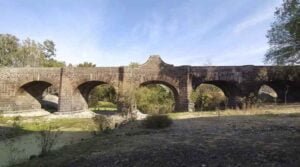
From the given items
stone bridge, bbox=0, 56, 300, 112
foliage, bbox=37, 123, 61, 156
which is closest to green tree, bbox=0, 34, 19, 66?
stone bridge, bbox=0, 56, 300, 112

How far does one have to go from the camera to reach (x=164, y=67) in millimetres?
25906

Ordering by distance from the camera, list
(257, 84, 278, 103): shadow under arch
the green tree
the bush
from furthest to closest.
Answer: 1. the green tree
2. (257, 84, 278, 103): shadow under arch
3. the bush

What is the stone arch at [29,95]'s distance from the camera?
2805 centimetres

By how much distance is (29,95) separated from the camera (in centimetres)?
2956

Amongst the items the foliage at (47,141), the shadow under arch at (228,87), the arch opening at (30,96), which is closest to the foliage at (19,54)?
the arch opening at (30,96)

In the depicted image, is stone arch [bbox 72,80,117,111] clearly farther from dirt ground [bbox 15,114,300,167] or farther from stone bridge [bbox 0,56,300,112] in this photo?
dirt ground [bbox 15,114,300,167]

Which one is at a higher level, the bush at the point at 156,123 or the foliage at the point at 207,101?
the foliage at the point at 207,101

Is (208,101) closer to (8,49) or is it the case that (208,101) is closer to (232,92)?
(232,92)

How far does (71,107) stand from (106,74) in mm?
3967

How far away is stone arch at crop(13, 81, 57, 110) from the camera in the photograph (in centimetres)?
2805

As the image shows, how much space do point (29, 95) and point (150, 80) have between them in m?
11.7

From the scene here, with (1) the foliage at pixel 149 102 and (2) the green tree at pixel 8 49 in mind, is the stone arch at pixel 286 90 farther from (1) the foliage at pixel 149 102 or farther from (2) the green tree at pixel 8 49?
(2) the green tree at pixel 8 49

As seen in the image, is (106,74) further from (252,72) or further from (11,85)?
(252,72)

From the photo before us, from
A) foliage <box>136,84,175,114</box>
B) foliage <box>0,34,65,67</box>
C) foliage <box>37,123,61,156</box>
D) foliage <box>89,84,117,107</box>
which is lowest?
foliage <box>37,123,61,156</box>
